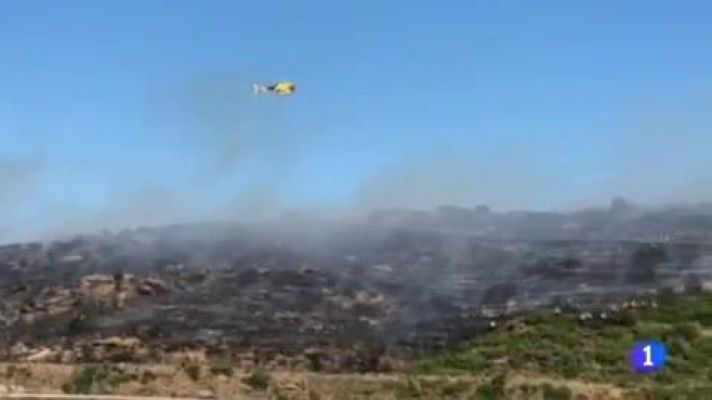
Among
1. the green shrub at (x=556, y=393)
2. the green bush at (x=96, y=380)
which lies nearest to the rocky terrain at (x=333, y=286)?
the green bush at (x=96, y=380)

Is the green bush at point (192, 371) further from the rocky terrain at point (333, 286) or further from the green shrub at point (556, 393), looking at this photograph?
the green shrub at point (556, 393)

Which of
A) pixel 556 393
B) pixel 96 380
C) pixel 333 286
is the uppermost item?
pixel 333 286

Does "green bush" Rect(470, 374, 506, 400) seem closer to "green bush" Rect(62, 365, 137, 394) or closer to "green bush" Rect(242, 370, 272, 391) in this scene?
"green bush" Rect(242, 370, 272, 391)

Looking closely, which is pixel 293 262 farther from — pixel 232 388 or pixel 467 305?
pixel 232 388

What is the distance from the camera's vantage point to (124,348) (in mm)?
51250

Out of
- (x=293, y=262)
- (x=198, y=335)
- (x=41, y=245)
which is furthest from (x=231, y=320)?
(x=41, y=245)

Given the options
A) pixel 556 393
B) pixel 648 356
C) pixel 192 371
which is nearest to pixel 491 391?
pixel 556 393

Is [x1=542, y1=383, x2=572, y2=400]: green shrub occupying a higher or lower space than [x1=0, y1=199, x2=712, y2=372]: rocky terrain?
lower

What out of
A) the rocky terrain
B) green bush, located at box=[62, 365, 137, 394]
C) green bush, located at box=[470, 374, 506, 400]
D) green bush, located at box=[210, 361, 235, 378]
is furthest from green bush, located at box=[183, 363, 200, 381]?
green bush, located at box=[470, 374, 506, 400]

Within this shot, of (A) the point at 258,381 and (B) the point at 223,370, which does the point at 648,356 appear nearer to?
(A) the point at 258,381

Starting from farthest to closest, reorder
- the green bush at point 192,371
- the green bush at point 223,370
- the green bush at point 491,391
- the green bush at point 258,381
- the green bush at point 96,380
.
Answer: the green bush at point 223,370
the green bush at point 192,371
the green bush at point 258,381
the green bush at point 96,380
the green bush at point 491,391

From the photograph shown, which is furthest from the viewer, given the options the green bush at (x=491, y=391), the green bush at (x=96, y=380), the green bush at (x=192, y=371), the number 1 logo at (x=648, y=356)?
the number 1 logo at (x=648, y=356)

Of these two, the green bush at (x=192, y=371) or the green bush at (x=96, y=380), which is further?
the green bush at (x=192, y=371)

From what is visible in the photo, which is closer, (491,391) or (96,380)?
(491,391)
